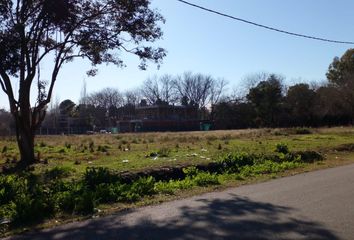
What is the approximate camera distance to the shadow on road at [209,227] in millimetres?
7738

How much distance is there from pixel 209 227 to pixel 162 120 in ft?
386

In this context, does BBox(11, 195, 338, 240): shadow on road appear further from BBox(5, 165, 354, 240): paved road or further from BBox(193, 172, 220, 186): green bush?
BBox(193, 172, 220, 186): green bush

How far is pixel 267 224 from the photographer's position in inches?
334

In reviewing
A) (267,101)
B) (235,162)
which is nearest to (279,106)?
(267,101)

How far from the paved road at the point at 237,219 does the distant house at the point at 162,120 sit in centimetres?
10584

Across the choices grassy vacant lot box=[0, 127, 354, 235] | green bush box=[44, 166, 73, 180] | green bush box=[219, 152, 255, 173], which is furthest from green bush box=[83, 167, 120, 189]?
green bush box=[219, 152, 255, 173]

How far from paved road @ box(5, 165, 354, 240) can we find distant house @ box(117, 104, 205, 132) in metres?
106

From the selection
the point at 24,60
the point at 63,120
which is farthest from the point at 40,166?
the point at 63,120

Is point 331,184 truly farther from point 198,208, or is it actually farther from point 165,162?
point 165,162

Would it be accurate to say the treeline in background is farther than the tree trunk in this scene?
Yes

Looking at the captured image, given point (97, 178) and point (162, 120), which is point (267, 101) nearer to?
point (162, 120)

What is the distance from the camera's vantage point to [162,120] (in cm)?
12581

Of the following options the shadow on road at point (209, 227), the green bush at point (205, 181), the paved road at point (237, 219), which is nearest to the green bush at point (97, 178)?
the green bush at point (205, 181)

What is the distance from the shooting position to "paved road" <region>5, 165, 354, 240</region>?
784 cm
